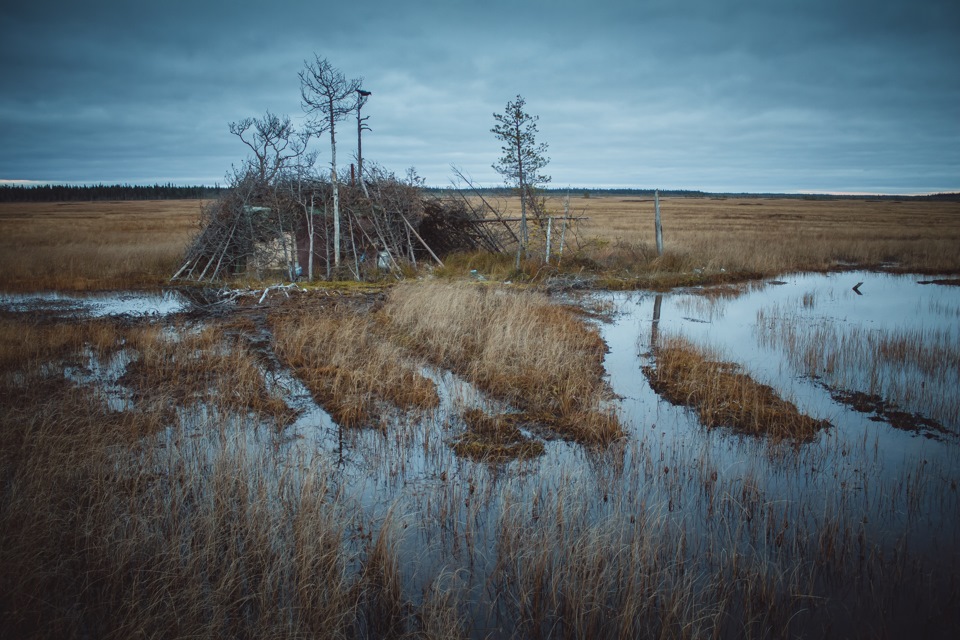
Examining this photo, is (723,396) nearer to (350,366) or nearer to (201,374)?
(350,366)

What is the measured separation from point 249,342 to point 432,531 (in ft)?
20.7

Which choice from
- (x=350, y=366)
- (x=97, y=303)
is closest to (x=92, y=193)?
(x=97, y=303)

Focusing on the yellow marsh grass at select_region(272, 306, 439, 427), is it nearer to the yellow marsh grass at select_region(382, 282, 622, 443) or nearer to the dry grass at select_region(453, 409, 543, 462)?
the yellow marsh grass at select_region(382, 282, 622, 443)

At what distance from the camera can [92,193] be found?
13250cm

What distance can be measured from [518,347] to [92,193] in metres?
164

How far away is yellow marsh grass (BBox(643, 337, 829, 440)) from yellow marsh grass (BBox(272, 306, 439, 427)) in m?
3.32

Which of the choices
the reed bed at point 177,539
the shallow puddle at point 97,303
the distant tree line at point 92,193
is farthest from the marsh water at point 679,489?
the distant tree line at point 92,193

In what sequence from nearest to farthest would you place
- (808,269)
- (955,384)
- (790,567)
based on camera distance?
1. (790,567)
2. (955,384)
3. (808,269)

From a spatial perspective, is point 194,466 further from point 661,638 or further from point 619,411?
point 619,411

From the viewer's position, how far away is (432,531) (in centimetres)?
406

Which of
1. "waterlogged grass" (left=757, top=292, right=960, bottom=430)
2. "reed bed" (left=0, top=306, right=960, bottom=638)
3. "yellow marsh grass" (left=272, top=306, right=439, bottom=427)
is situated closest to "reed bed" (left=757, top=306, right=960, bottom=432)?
"waterlogged grass" (left=757, top=292, right=960, bottom=430)

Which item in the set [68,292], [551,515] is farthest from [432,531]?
[68,292]

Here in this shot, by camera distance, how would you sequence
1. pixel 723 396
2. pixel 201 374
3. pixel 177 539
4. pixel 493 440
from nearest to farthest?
pixel 177 539
pixel 493 440
pixel 723 396
pixel 201 374

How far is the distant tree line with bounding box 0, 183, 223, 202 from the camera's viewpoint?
407 feet
